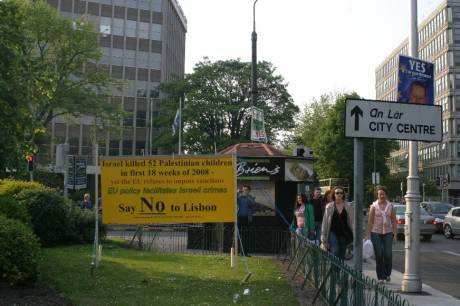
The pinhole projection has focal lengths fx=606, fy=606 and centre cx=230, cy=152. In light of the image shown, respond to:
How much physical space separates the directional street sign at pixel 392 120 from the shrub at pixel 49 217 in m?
10.00

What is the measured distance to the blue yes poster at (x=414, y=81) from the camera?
381 inches

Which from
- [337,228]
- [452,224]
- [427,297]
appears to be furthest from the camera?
[452,224]

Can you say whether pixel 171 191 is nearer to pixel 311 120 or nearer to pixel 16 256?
pixel 16 256

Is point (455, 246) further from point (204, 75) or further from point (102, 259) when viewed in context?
point (204, 75)

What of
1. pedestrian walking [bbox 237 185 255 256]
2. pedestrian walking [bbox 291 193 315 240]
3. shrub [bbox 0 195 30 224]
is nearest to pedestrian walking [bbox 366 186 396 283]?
pedestrian walking [bbox 291 193 315 240]

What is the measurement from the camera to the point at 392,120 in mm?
8281

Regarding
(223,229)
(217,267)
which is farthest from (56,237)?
(217,267)

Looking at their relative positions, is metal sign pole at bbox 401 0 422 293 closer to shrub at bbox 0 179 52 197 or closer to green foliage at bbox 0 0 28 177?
green foliage at bbox 0 0 28 177

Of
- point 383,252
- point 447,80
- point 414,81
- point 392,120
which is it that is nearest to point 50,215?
point 383,252

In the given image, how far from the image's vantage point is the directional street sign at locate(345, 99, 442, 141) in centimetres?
769

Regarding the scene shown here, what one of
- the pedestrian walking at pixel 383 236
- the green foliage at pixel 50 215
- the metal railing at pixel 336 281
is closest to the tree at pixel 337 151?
the green foliage at pixel 50 215

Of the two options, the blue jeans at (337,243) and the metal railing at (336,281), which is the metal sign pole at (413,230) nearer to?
the blue jeans at (337,243)

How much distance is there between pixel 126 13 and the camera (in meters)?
74.1

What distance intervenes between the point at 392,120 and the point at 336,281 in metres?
2.36
